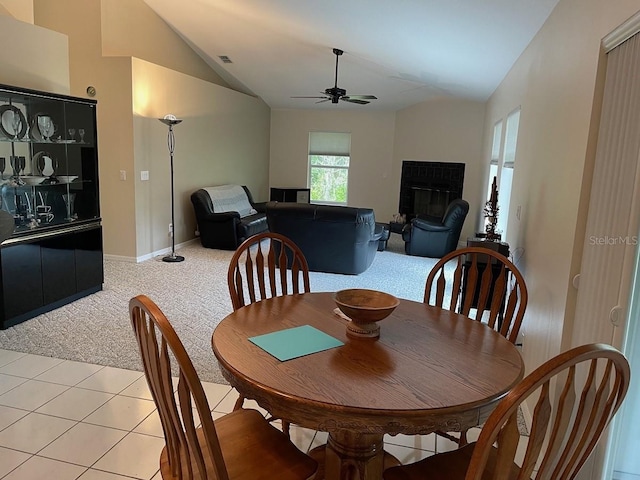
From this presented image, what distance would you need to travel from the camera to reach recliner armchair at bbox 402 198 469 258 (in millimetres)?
6707

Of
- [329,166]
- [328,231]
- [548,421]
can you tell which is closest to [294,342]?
[548,421]

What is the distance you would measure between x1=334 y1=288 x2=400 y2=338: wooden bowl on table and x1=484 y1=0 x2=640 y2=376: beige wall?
0.90 metres

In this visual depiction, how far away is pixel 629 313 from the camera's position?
1.63 m

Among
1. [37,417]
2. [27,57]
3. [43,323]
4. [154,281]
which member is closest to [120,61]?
[27,57]

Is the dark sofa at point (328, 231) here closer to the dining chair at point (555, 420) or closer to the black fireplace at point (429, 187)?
the black fireplace at point (429, 187)

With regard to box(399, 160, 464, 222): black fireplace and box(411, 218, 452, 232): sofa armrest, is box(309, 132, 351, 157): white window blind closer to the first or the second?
box(399, 160, 464, 222): black fireplace

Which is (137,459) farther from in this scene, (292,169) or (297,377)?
(292,169)

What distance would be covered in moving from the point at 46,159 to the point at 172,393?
364 cm

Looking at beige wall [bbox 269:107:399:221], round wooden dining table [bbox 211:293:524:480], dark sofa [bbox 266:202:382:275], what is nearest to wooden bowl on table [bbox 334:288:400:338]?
round wooden dining table [bbox 211:293:524:480]

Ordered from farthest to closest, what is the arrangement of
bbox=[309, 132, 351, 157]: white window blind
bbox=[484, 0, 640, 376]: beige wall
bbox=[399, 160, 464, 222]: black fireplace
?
bbox=[309, 132, 351, 157]: white window blind < bbox=[399, 160, 464, 222]: black fireplace < bbox=[484, 0, 640, 376]: beige wall

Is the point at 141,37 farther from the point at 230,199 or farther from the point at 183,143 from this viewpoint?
the point at 230,199

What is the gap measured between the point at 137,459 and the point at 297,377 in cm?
125

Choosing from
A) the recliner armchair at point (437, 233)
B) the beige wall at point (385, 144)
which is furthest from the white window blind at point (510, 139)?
the beige wall at point (385, 144)

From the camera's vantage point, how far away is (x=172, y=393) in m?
1.26
